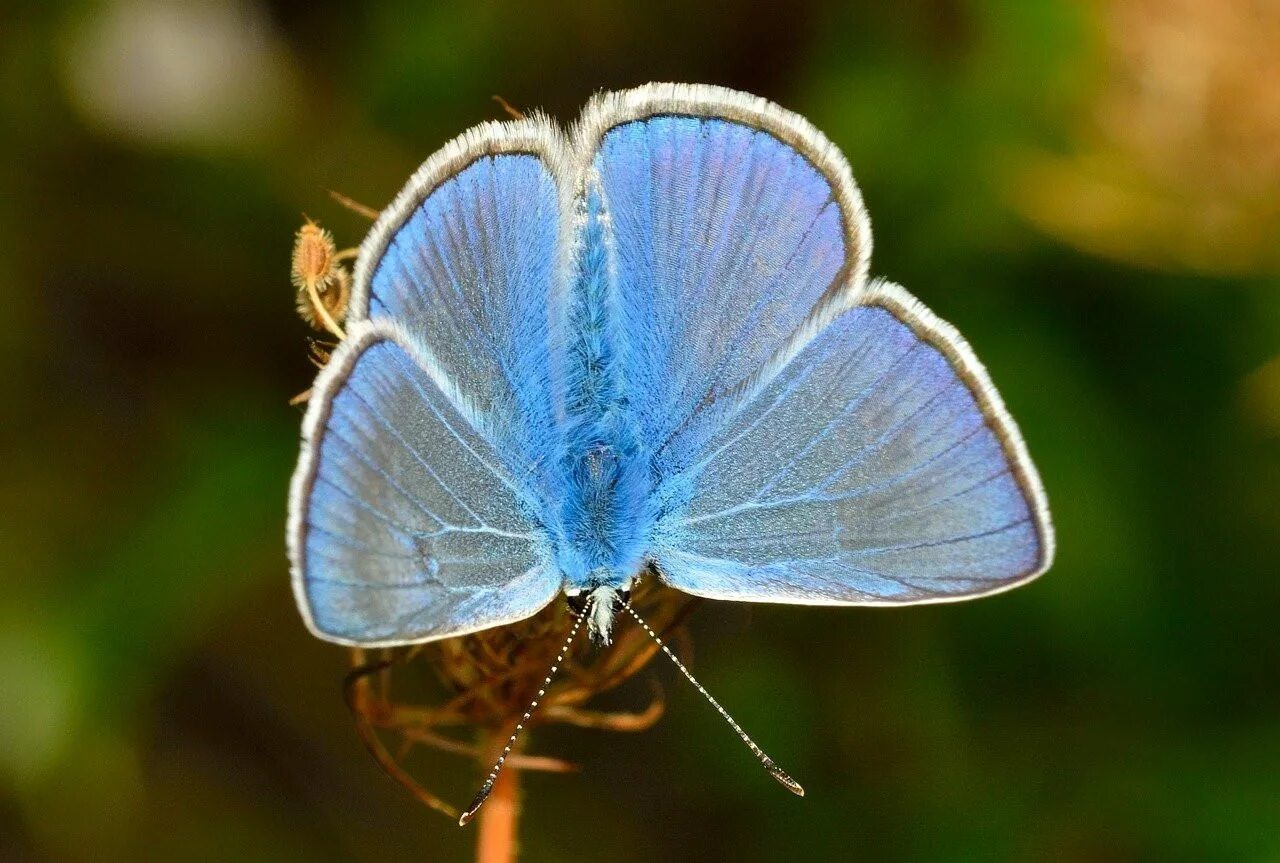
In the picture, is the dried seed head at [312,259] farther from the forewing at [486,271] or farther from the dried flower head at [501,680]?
the dried flower head at [501,680]

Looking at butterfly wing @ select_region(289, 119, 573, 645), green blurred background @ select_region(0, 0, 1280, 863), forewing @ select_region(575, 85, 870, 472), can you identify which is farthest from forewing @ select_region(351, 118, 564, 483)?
green blurred background @ select_region(0, 0, 1280, 863)

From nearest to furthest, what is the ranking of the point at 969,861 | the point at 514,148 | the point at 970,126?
the point at 514,148 < the point at 969,861 < the point at 970,126

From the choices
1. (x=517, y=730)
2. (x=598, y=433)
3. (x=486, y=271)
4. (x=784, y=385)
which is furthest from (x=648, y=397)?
(x=517, y=730)

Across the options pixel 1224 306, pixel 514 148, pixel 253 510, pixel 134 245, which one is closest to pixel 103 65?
pixel 134 245

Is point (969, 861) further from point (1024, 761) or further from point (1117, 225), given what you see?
point (1117, 225)

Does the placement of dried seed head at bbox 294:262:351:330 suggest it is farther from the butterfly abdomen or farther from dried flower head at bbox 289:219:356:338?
the butterfly abdomen

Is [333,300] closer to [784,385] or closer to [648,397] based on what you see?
[648,397]
